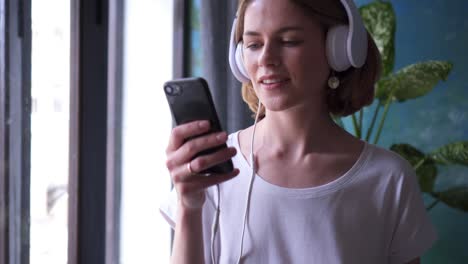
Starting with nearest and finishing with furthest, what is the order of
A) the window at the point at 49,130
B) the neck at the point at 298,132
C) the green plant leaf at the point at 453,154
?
the neck at the point at 298,132
the window at the point at 49,130
the green plant leaf at the point at 453,154

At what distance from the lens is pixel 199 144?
0.67 m

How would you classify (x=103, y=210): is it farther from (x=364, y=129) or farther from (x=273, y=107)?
(x=364, y=129)

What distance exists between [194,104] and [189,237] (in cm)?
24

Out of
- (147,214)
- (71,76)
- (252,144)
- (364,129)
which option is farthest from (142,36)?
(252,144)

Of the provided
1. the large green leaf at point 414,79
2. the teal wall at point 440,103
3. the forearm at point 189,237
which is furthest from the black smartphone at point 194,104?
the teal wall at point 440,103

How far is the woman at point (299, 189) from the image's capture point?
781 millimetres

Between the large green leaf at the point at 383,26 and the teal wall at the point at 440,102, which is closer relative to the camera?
the large green leaf at the point at 383,26

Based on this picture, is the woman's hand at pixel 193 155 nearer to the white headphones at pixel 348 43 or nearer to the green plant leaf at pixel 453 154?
the white headphones at pixel 348 43

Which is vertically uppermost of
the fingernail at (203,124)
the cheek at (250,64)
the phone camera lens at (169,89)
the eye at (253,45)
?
the eye at (253,45)

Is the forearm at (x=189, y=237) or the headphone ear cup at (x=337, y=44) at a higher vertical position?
the headphone ear cup at (x=337, y=44)

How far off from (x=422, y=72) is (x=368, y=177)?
0.78 m

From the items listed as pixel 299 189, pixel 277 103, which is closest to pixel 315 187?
pixel 299 189

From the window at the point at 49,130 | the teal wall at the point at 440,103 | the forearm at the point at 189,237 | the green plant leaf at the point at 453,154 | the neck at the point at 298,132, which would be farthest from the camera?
the teal wall at the point at 440,103

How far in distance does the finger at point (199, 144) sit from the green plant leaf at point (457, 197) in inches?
45.2
